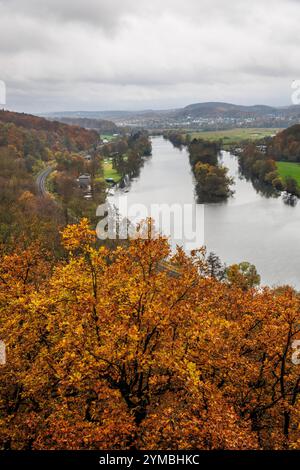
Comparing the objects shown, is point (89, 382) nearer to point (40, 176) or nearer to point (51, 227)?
point (51, 227)

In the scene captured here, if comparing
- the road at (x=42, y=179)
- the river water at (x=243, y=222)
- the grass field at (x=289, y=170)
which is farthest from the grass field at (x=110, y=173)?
the grass field at (x=289, y=170)

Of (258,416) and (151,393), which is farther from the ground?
(151,393)

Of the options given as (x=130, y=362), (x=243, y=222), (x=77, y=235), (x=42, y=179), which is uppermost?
(x=77, y=235)

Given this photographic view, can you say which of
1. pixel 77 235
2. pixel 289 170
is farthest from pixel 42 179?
pixel 77 235

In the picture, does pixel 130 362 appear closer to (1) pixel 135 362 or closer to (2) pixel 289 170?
(1) pixel 135 362

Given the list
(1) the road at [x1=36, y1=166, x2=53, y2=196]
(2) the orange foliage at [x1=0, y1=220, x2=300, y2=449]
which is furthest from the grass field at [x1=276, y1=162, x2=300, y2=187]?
(2) the orange foliage at [x1=0, y1=220, x2=300, y2=449]

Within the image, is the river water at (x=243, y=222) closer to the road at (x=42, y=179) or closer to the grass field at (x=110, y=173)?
the grass field at (x=110, y=173)
